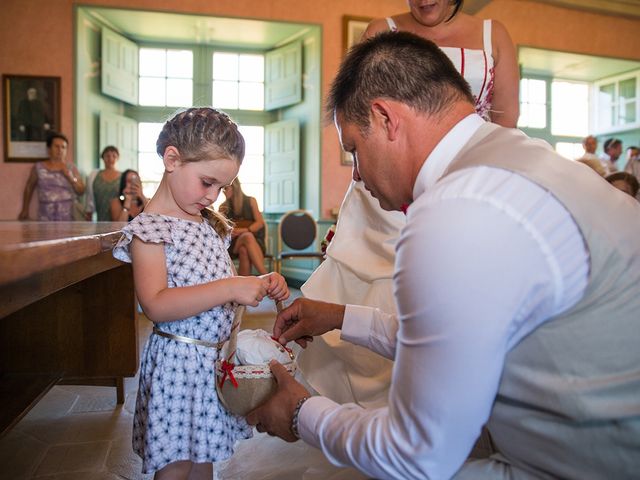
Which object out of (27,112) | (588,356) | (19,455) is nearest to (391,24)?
(588,356)

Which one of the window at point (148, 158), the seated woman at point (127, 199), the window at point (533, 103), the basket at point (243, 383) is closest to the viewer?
the basket at point (243, 383)

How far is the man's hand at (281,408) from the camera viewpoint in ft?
3.71

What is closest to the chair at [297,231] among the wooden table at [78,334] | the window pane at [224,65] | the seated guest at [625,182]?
the window pane at [224,65]

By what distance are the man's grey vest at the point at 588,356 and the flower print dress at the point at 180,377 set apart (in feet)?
2.63

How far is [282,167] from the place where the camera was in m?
8.32

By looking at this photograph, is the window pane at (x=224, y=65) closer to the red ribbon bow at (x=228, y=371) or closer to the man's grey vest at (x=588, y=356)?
the red ribbon bow at (x=228, y=371)

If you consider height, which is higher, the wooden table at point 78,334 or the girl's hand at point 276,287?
the girl's hand at point 276,287

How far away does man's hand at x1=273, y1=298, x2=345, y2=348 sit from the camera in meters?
1.57

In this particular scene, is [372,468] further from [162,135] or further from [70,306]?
[70,306]

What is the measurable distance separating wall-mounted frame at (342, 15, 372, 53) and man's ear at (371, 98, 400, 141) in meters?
6.96

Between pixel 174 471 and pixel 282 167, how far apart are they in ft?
23.1

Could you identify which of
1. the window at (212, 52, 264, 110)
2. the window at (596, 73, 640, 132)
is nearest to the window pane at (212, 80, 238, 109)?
the window at (212, 52, 264, 110)

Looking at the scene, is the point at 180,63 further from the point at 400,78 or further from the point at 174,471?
the point at 400,78

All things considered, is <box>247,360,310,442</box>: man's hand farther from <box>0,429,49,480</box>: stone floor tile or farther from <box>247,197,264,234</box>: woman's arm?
<box>247,197,264,234</box>: woman's arm
